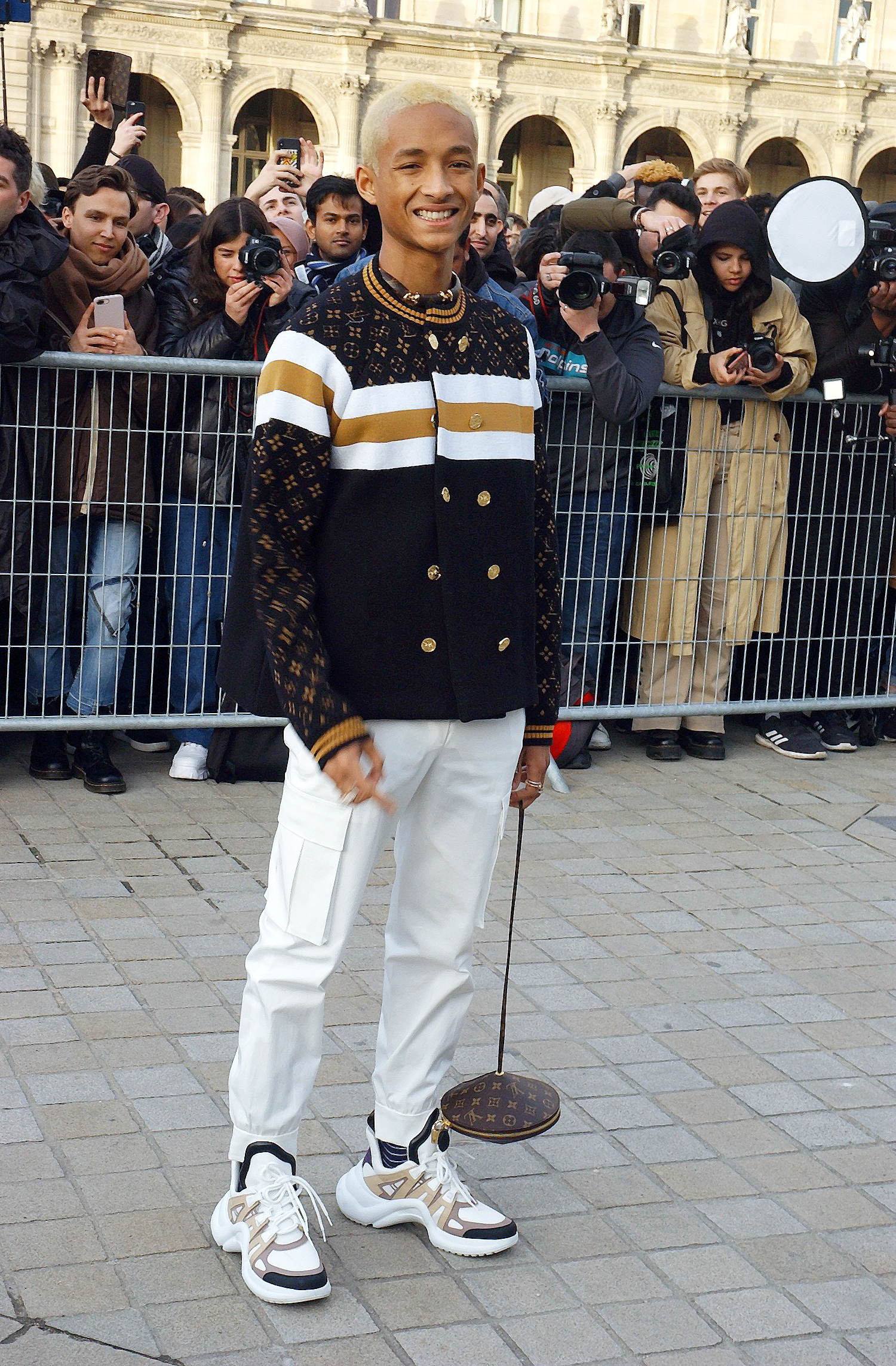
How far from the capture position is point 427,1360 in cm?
270

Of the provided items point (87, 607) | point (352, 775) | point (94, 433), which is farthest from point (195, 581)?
point (352, 775)

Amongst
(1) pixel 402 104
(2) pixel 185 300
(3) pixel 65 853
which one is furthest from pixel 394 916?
(2) pixel 185 300

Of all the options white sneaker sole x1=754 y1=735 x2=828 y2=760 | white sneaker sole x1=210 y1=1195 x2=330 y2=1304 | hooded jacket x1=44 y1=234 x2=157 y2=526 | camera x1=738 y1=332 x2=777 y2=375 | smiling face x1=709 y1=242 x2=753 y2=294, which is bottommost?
white sneaker sole x1=210 y1=1195 x2=330 y2=1304

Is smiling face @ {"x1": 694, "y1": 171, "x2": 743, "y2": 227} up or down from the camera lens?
up

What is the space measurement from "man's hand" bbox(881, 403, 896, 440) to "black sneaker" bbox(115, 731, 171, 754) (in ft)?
11.0

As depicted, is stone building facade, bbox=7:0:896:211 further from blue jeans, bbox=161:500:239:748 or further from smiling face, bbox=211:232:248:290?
blue jeans, bbox=161:500:239:748

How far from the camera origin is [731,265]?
6.60m

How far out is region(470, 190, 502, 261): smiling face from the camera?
7066 millimetres

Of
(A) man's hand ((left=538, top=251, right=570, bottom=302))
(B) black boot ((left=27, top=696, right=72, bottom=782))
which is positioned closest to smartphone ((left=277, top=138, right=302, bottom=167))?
(A) man's hand ((left=538, top=251, right=570, bottom=302))

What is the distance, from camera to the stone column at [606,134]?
54.7m

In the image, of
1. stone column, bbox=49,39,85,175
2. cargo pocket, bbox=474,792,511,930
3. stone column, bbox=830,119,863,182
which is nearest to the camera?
cargo pocket, bbox=474,792,511,930

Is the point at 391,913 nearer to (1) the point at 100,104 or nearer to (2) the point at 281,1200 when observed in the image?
(2) the point at 281,1200

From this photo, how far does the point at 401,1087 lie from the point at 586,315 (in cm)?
387

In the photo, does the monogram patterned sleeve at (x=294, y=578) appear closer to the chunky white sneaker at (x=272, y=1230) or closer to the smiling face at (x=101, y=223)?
the chunky white sneaker at (x=272, y=1230)
